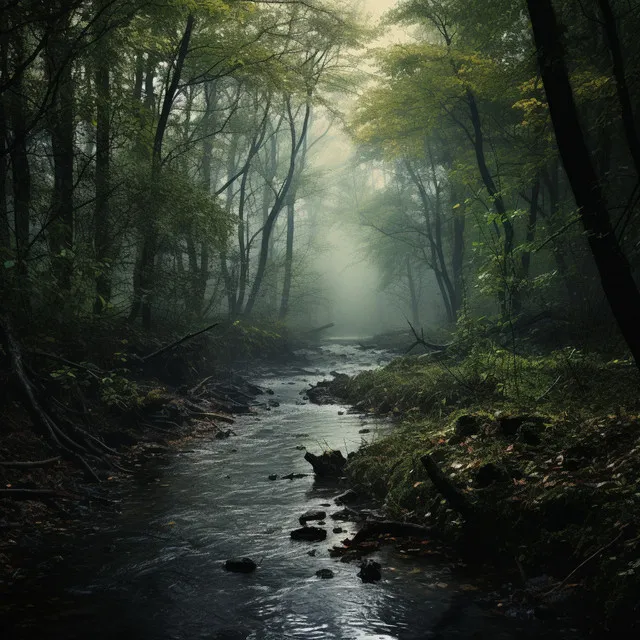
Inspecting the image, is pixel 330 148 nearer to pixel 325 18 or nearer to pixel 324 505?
pixel 325 18

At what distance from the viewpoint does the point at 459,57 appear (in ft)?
49.2

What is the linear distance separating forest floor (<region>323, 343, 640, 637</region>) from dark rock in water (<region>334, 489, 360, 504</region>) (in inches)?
9.8

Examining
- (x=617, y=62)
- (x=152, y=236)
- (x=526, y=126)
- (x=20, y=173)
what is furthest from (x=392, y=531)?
(x=526, y=126)

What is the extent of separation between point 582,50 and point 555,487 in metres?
12.2

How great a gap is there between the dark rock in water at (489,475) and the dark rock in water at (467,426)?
4.97ft

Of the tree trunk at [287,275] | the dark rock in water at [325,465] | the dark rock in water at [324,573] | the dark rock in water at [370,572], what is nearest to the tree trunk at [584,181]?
the dark rock in water at [370,572]

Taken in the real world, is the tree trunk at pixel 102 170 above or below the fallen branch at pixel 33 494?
above

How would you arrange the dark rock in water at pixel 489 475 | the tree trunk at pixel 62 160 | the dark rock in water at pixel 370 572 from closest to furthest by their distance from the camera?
the dark rock in water at pixel 370 572, the dark rock in water at pixel 489 475, the tree trunk at pixel 62 160

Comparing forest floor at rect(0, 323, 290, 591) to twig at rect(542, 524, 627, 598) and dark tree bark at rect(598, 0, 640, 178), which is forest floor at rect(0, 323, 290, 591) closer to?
twig at rect(542, 524, 627, 598)

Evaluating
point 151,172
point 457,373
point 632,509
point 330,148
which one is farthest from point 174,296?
point 330,148

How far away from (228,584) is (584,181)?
484cm

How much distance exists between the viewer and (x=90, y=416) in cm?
927

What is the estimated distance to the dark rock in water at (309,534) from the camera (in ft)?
18.5

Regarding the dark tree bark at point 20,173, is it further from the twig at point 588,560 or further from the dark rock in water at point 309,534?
the twig at point 588,560
